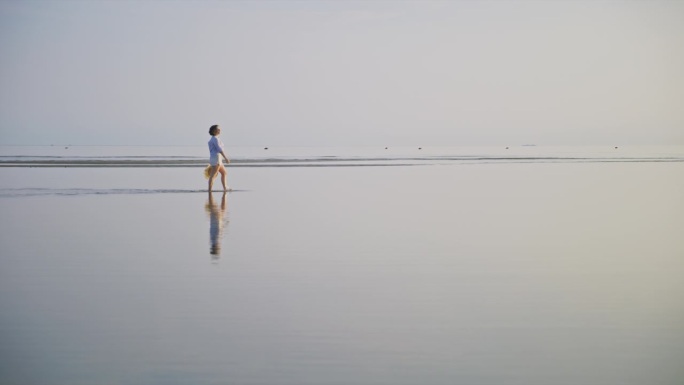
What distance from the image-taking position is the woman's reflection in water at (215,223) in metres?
11.9

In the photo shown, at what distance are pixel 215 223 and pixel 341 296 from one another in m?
7.24

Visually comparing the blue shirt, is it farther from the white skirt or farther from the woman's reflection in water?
the woman's reflection in water

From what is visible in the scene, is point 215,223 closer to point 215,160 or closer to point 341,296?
point 341,296

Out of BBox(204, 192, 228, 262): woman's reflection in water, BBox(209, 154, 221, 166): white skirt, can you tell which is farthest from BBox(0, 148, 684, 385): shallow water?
BBox(209, 154, 221, 166): white skirt

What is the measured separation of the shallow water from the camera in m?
6.14

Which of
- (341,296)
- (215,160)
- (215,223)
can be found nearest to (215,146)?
(215,160)

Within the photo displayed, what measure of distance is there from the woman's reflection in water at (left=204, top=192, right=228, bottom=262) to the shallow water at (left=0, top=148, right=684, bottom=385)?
2.5 inches

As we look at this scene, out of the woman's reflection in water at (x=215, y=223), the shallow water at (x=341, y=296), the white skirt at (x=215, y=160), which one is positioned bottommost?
the shallow water at (x=341, y=296)

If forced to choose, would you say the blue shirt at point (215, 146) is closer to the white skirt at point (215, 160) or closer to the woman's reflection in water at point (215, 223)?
the white skirt at point (215, 160)

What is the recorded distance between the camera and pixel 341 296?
8.64 m

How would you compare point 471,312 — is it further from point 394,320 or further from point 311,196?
point 311,196

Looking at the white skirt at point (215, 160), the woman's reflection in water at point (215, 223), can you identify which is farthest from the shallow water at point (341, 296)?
the white skirt at point (215, 160)

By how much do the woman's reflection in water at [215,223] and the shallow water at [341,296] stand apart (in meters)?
0.06

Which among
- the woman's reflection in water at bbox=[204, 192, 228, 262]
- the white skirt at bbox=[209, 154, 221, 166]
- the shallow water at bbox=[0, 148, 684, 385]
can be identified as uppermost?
the white skirt at bbox=[209, 154, 221, 166]
